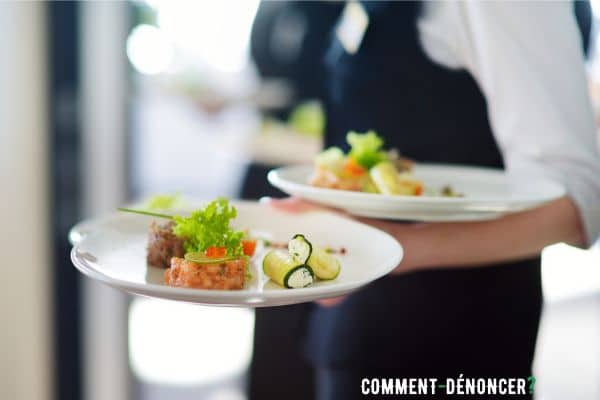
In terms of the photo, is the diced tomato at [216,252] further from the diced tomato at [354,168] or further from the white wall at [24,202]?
the white wall at [24,202]

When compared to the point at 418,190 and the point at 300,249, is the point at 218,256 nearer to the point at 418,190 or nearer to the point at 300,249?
the point at 300,249

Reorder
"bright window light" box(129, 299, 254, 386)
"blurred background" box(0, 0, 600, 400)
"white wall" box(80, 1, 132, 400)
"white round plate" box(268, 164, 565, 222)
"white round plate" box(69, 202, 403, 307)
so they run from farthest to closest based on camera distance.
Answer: "white wall" box(80, 1, 132, 400), "blurred background" box(0, 0, 600, 400), "bright window light" box(129, 299, 254, 386), "white round plate" box(268, 164, 565, 222), "white round plate" box(69, 202, 403, 307)

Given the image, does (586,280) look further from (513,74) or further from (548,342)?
(513,74)

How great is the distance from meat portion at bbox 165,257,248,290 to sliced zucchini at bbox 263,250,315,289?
0.07ft

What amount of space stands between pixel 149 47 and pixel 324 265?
68 centimetres

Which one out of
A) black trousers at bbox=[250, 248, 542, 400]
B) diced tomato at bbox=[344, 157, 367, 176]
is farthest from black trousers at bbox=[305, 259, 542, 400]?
diced tomato at bbox=[344, 157, 367, 176]

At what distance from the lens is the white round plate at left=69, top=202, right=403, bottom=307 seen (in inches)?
13.9

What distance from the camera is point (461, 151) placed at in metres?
0.69

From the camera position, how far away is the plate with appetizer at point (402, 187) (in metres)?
0.46

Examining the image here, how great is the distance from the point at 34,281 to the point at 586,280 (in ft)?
3.96

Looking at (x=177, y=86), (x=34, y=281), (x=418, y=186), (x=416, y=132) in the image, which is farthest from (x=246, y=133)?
(x=418, y=186)

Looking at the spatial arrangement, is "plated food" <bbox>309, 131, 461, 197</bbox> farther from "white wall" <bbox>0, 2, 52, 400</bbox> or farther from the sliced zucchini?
"white wall" <bbox>0, 2, 52, 400</bbox>

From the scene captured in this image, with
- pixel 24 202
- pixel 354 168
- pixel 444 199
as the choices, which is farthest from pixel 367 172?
pixel 24 202

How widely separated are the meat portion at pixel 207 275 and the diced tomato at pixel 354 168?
19 cm
